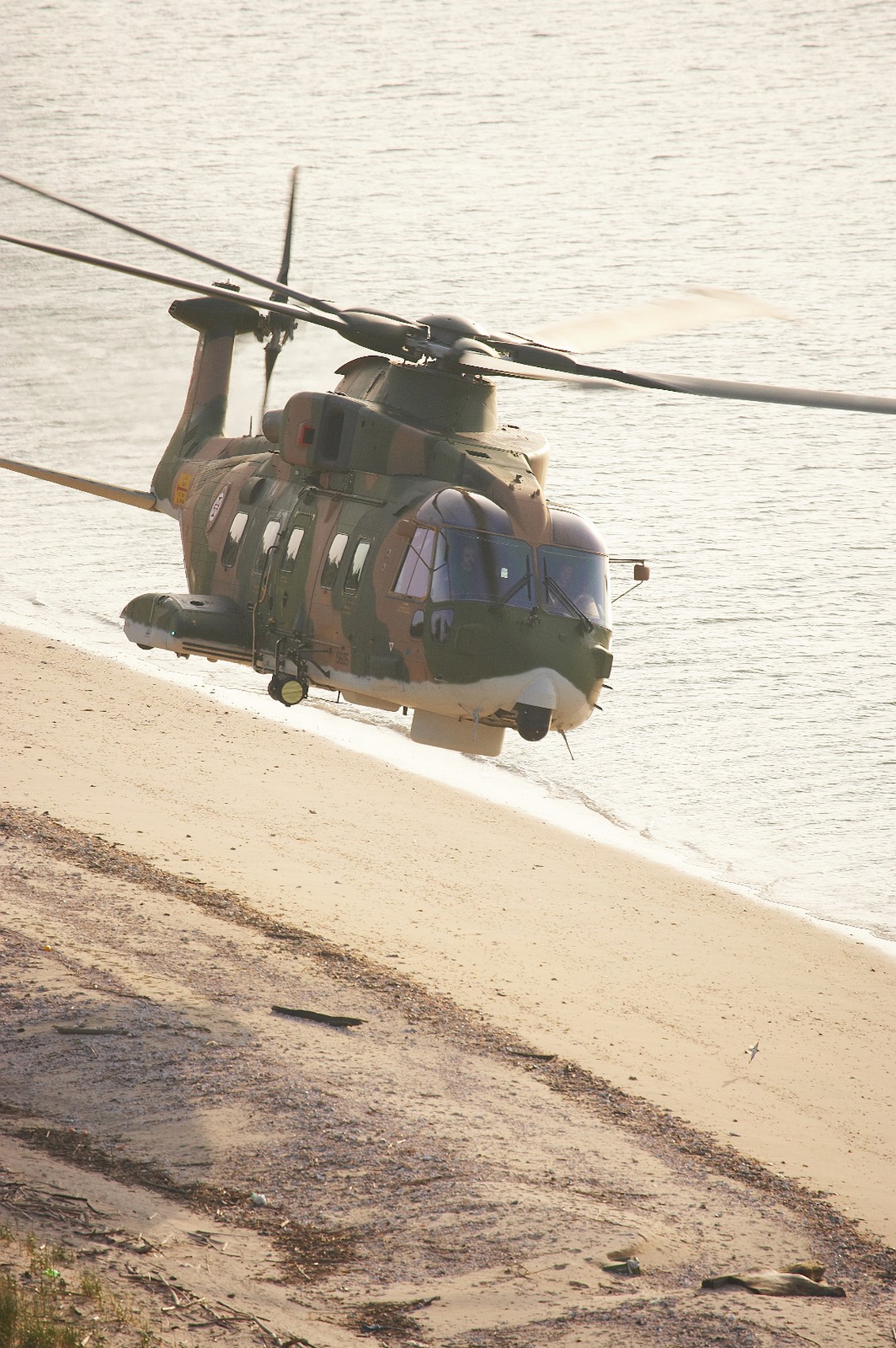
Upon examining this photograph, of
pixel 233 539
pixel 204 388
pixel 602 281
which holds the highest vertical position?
pixel 602 281

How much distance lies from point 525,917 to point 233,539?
542cm

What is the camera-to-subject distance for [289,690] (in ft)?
43.2

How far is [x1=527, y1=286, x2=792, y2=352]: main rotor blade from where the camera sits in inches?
524

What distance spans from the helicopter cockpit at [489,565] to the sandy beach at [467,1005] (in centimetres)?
385

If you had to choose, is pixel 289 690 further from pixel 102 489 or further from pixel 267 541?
pixel 102 489

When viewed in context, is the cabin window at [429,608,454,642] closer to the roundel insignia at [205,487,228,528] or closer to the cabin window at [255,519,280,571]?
the cabin window at [255,519,280,571]

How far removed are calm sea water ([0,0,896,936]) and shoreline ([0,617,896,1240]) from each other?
2.71 meters

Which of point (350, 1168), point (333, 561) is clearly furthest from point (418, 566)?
point (350, 1168)

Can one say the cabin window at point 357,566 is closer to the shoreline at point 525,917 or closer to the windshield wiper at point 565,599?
the windshield wiper at point 565,599

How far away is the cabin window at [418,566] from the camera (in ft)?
40.0

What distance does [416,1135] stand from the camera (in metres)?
11.0

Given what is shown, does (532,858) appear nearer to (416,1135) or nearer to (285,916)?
(285,916)

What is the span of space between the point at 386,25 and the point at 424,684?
8020cm

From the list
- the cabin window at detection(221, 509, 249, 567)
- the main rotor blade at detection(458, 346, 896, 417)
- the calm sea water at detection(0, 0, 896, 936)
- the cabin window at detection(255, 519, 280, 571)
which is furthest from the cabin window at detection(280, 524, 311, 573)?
the calm sea water at detection(0, 0, 896, 936)
